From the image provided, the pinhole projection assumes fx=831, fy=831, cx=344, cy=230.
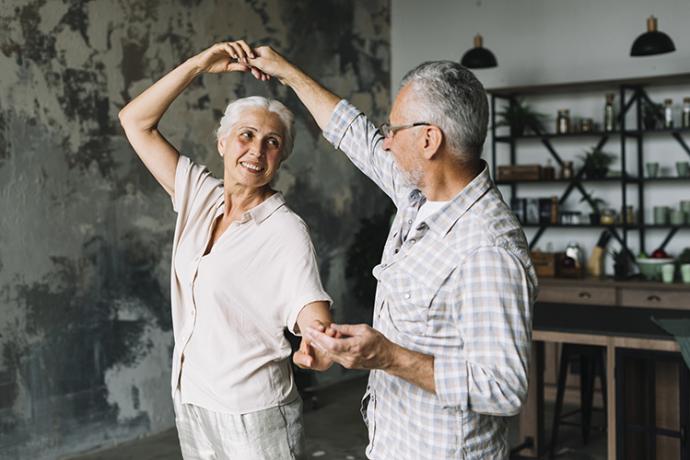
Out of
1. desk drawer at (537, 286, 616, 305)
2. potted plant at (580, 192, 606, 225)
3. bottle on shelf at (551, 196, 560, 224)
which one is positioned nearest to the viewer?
desk drawer at (537, 286, 616, 305)

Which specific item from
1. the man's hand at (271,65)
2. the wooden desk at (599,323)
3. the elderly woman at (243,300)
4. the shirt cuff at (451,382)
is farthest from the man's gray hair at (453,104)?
the wooden desk at (599,323)

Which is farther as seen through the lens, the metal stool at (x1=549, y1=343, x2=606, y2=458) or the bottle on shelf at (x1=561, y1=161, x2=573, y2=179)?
the bottle on shelf at (x1=561, y1=161, x2=573, y2=179)

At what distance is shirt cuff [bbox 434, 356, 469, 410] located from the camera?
170 cm

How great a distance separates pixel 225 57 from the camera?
262cm

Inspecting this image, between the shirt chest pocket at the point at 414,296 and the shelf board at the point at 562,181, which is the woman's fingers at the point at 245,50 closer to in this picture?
the shirt chest pocket at the point at 414,296

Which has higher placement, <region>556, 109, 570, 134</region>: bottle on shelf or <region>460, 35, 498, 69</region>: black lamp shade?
<region>460, 35, 498, 69</region>: black lamp shade

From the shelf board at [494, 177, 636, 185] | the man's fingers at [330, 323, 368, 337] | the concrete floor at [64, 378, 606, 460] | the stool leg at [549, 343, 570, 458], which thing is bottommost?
the concrete floor at [64, 378, 606, 460]

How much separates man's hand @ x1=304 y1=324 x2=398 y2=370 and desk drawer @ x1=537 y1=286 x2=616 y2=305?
528 cm

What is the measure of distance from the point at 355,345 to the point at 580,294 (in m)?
5.43

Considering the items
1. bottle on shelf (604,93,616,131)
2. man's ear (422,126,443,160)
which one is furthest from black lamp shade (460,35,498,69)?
man's ear (422,126,443,160)

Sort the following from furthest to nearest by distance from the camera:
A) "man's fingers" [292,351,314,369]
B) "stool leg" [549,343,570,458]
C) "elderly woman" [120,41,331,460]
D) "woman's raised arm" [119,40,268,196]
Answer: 1. "stool leg" [549,343,570,458]
2. "woman's raised arm" [119,40,268,196]
3. "elderly woman" [120,41,331,460]
4. "man's fingers" [292,351,314,369]

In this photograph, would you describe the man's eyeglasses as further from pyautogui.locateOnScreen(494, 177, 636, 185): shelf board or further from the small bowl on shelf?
pyautogui.locateOnScreen(494, 177, 636, 185): shelf board

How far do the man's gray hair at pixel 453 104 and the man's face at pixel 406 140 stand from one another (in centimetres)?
2

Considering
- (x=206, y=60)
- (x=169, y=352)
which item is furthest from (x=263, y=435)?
(x=169, y=352)
